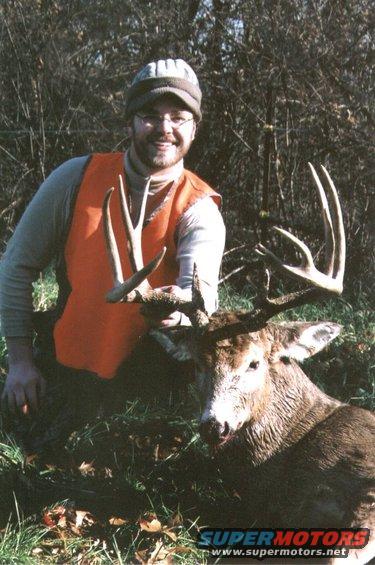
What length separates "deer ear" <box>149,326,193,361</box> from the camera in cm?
395

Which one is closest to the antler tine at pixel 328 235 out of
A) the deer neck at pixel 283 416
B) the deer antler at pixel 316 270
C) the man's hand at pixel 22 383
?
the deer antler at pixel 316 270

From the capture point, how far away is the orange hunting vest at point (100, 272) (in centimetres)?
456

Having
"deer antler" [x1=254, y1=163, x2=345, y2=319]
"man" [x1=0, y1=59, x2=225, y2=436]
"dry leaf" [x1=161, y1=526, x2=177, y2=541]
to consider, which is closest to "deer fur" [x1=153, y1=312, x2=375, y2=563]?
"deer antler" [x1=254, y1=163, x2=345, y2=319]

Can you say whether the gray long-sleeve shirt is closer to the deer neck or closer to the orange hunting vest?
the orange hunting vest

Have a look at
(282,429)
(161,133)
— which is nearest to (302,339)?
(282,429)

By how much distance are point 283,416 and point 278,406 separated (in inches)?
2.1

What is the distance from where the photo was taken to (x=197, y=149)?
25.5 feet

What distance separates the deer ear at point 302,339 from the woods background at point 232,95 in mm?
3155

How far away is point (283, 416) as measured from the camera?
396 cm

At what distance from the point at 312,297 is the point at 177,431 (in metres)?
1.38

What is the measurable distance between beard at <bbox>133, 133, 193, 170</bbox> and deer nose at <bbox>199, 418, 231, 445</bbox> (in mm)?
1698

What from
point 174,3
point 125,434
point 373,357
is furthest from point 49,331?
point 174,3

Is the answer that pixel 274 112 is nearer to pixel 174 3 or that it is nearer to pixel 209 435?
pixel 174 3

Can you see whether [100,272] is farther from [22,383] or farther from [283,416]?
[283,416]
